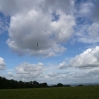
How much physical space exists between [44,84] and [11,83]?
30.9m

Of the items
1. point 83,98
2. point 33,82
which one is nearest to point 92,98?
point 83,98

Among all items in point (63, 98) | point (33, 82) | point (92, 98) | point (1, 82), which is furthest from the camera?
point (33, 82)

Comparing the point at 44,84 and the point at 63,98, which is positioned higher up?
the point at 44,84

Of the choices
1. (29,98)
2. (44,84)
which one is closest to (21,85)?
(44,84)

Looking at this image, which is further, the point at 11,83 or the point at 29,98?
the point at 11,83

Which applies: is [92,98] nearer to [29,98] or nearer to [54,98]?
[54,98]

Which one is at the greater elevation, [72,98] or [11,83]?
[11,83]

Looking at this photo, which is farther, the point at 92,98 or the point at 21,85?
the point at 21,85

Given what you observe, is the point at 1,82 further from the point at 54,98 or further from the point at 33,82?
the point at 54,98

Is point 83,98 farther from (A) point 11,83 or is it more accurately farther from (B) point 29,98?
(A) point 11,83

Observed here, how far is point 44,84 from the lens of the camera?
159m

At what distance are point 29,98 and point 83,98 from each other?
380 inches

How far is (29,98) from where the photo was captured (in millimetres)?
35812

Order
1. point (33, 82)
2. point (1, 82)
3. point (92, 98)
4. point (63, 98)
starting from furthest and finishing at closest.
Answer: point (33, 82)
point (1, 82)
point (63, 98)
point (92, 98)
